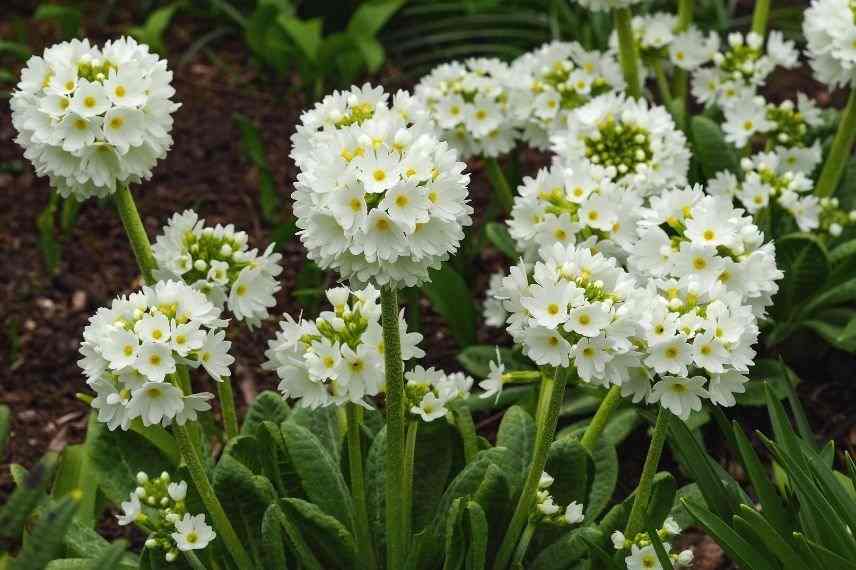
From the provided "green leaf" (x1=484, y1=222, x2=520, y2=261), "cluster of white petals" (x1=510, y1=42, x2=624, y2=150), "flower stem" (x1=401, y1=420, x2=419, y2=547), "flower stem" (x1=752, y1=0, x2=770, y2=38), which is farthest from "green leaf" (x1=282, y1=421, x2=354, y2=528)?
"flower stem" (x1=752, y1=0, x2=770, y2=38)

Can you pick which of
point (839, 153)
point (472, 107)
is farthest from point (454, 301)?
point (839, 153)

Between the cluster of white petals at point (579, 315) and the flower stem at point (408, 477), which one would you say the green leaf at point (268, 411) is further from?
the cluster of white petals at point (579, 315)

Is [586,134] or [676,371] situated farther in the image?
[586,134]

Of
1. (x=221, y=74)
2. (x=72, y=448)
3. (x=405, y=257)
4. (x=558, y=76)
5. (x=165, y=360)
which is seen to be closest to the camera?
(x=405, y=257)

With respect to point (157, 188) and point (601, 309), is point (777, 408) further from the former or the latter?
point (157, 188)

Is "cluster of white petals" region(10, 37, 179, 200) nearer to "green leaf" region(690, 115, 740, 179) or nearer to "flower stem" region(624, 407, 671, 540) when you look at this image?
"flower stem" region(624, 407, 671, 540)

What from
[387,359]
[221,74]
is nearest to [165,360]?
[387,359]
